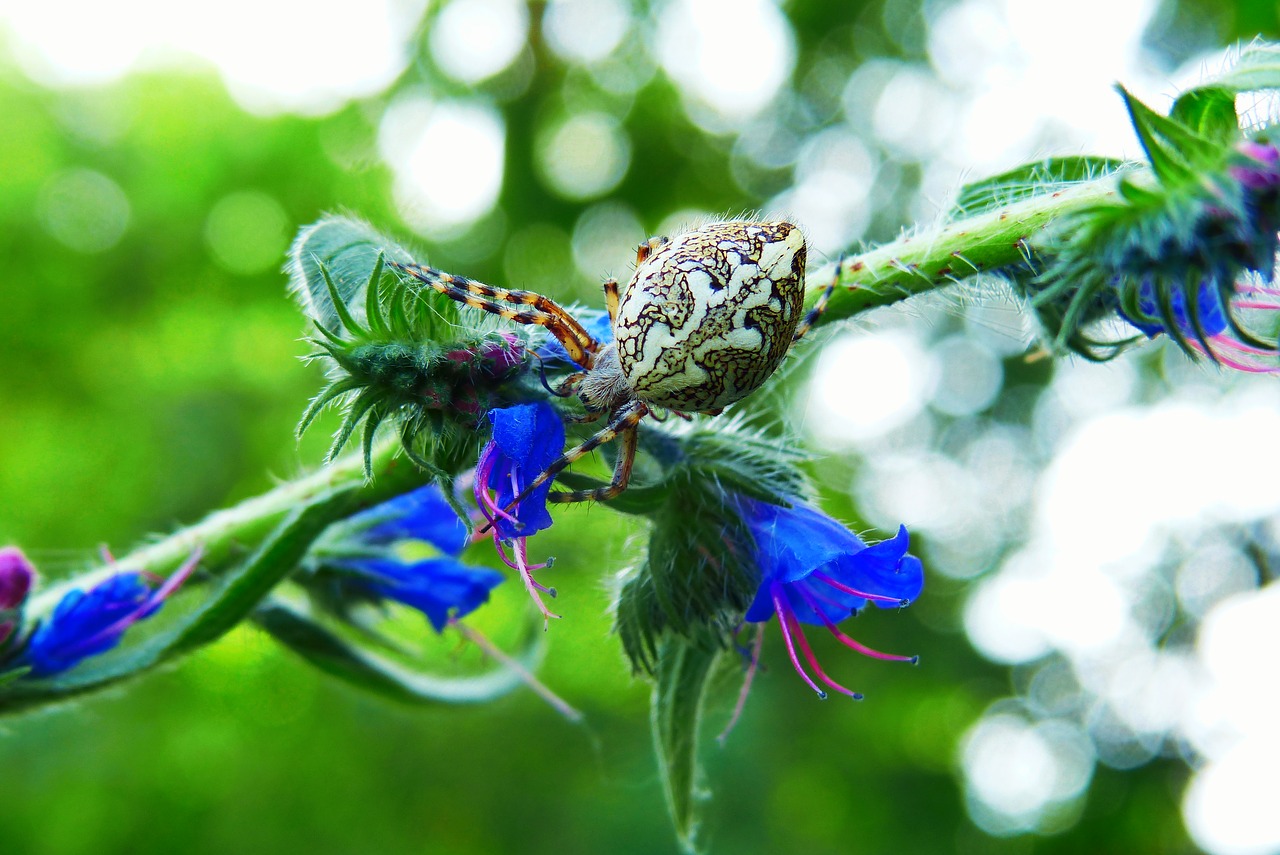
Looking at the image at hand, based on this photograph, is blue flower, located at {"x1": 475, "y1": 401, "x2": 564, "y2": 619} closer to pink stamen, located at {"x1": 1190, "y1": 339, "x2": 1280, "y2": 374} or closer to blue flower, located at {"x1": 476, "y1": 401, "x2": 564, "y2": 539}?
blue flower, located at {"x1": 476, "y1": 401, "x2": 564, "y2": 539}

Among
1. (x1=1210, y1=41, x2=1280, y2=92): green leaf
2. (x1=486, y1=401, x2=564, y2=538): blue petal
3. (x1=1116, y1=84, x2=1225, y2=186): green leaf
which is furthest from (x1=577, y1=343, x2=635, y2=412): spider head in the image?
(x1=1210, y1=41, x2=1280, y2=92): green leaf

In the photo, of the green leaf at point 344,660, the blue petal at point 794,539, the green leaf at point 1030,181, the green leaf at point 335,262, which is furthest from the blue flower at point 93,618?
the green leaf at point 1030,181

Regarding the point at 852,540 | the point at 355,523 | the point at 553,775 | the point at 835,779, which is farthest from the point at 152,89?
the point at 835,779

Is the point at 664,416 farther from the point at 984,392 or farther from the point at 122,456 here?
the point at 984,392

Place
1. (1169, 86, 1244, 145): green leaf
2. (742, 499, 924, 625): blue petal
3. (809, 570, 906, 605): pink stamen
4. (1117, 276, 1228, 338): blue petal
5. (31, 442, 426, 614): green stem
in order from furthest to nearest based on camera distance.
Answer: (31, 442, 426, 614): green stem < (809, 570, 906, 605): pink stamen < (742, 499, 924, 625): blue petal < (1117, 276, 1228, 338): blue petal < (1169, 86, 1244, 145): green leaf

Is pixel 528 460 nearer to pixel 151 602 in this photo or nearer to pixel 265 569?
pixel 265 569

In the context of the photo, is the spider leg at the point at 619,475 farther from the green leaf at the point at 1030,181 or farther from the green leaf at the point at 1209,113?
the green leaf at the point at 1209,113

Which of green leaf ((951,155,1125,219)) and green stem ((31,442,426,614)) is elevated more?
green leaf ((951,155,1125,219))
